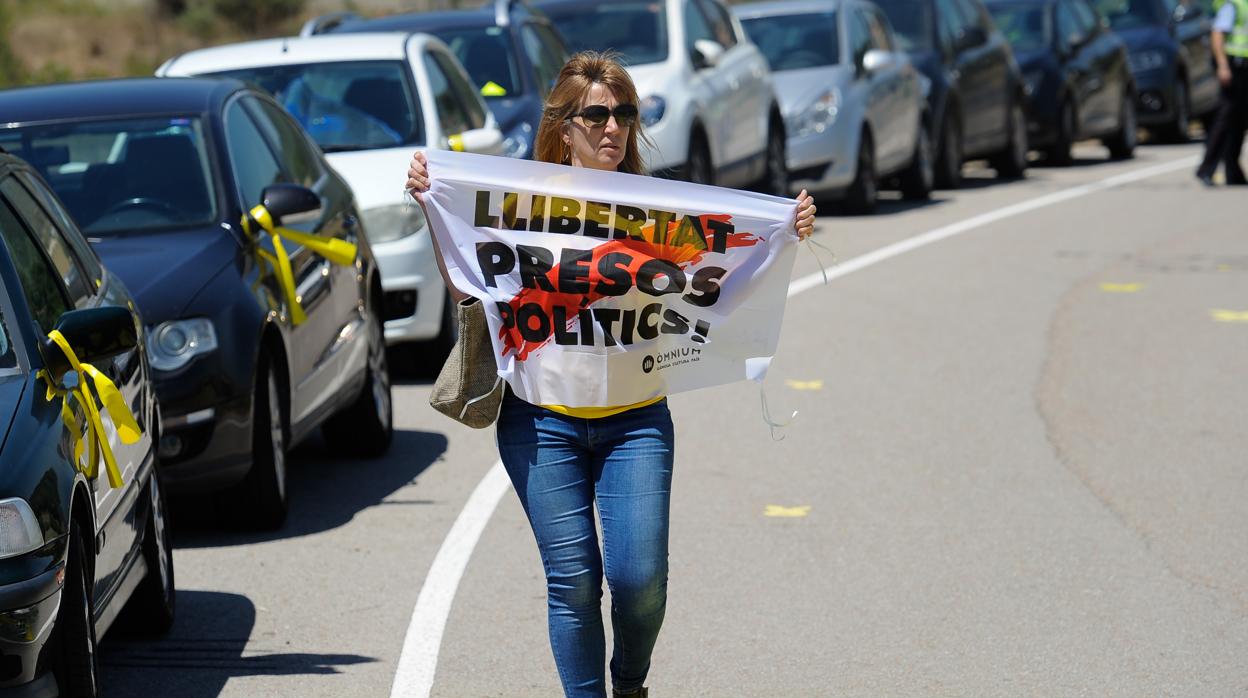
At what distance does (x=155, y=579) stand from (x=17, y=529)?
166cm

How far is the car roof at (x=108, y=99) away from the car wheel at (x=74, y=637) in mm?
3766

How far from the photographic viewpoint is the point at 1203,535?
7.42m

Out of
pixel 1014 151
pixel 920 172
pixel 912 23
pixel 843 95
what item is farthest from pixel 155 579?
pixel 1014 151

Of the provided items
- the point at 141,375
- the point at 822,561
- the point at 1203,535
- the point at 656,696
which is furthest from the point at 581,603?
the point at 1203,535

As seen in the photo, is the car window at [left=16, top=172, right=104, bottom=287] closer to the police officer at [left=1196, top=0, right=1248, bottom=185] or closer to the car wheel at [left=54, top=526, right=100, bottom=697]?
the car wheel at [left=54, top=526, right=100, bottom=697]

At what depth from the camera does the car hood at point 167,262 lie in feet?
24.5

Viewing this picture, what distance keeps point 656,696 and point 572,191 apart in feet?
5.23

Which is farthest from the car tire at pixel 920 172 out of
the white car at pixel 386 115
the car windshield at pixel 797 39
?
the white car at pixel 386 115

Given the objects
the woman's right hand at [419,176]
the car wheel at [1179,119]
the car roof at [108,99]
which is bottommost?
the car wheel at [1179,119]

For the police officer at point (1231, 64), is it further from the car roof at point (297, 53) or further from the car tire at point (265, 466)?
the car tire at point (265, 466)

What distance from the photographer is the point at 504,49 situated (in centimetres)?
1446

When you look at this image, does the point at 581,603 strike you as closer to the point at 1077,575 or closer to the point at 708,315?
the point at 708,315

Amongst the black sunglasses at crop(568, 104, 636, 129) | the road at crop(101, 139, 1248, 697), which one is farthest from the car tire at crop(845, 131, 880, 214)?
the black sunglasses at crop(568, 104, 636, 129)

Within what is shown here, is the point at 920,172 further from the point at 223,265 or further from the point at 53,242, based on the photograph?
the point at 53,242
